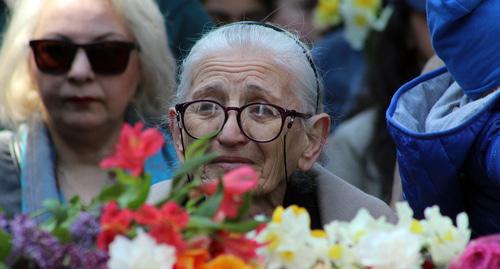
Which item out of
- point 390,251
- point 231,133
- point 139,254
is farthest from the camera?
point 231,133

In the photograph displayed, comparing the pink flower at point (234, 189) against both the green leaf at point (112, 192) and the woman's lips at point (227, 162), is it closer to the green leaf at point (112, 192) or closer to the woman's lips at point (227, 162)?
the green leaf at point (112, 192)

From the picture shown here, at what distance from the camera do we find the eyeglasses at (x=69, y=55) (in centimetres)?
483

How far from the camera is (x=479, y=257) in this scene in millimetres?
2906

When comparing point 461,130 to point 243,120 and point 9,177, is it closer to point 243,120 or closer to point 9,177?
point 243,120

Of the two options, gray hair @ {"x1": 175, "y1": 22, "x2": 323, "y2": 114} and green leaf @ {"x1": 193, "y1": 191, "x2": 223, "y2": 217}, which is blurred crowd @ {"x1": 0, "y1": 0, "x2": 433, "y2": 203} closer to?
gray hair @ {"x1": 175, "y1": 22, "x2": 323, "y2": 114}

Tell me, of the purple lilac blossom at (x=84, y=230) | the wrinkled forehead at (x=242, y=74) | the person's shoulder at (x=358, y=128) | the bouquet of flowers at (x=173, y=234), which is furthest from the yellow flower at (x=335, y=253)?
the person's shoulder at (x=358, y=128)

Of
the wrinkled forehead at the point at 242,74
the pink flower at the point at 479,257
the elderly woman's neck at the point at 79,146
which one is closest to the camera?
the pink flower at the point at 479,257

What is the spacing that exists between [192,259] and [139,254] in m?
0.13

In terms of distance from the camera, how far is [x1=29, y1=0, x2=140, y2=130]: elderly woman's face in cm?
484

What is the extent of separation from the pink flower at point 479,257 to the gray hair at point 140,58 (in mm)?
2241

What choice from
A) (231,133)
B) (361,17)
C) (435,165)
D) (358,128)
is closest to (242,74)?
(231,133)

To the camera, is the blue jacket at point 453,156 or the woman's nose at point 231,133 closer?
the blue jacket at point 453,156

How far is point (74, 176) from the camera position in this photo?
489 centimetres

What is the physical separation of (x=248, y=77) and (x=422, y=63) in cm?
245
